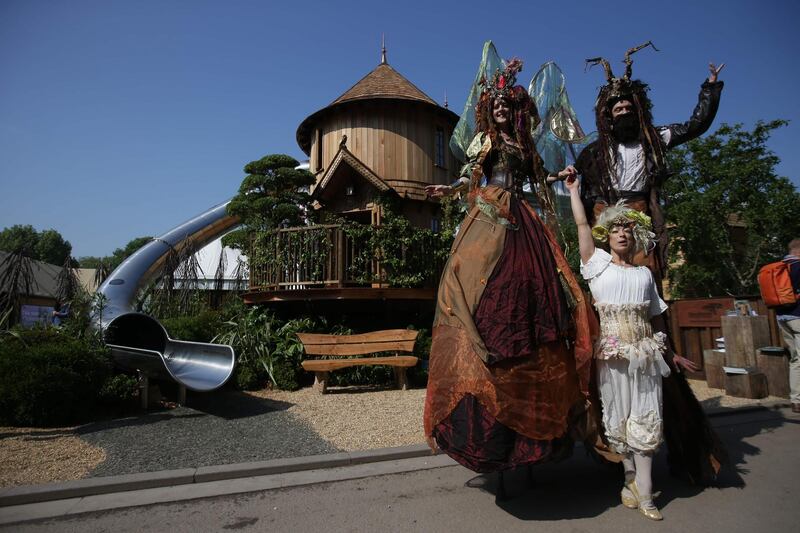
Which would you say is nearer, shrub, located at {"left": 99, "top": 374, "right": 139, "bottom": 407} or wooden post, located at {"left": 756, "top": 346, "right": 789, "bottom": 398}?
shrub, located at {"left": 99, "top": 374, "right": 139, "bottom": 407}

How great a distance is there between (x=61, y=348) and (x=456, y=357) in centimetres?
564

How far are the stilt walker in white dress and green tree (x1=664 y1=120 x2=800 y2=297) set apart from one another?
554 inches

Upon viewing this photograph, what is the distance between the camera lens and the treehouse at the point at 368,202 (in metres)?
9.66

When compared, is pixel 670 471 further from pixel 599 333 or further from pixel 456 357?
pixel 456 357

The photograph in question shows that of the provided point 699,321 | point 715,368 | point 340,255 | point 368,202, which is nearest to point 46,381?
point 340,255

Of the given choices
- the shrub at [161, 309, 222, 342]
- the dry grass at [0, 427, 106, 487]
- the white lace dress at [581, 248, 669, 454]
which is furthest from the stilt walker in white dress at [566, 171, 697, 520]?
the shrub at [161, 309, 222, 342]

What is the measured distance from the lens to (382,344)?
27.2 feet

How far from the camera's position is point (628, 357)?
2.88 m

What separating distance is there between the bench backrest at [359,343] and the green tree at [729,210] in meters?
11.7

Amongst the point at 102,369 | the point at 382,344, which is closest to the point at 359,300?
the point at 382,344

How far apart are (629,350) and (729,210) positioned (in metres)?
16.0

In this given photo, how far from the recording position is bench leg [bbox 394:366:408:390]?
27.2 ft

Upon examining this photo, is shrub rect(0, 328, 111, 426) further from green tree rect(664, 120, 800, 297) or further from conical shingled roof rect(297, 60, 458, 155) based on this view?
green tree rect(664, 120, 800, 297)

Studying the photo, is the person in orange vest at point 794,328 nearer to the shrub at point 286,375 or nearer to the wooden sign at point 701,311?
the wooden sign at point 701,311
